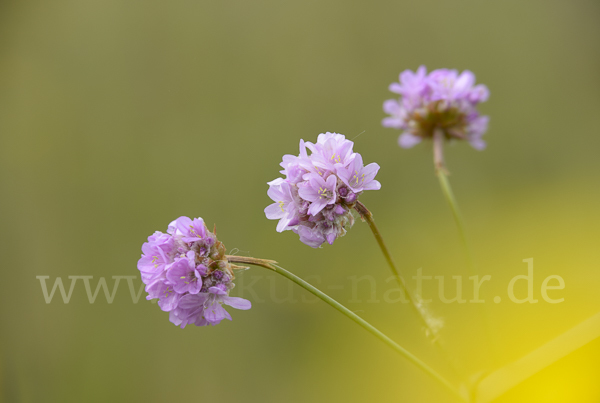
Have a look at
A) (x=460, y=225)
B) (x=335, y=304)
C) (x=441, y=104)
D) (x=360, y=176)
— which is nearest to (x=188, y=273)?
(x=335, y=304)

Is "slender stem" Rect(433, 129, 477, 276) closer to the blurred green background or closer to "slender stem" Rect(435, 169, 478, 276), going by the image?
"slender stem" Rect(435, 169, 478, 276)

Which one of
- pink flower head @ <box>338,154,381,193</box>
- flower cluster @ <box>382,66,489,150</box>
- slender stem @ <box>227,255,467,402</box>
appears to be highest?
flower cluster @ <box>382,66,489,150</box>

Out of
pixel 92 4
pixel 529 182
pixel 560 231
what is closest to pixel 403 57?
pixel 529 182

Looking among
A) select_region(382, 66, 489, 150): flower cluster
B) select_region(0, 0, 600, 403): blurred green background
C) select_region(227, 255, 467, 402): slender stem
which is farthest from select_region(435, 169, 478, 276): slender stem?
select_region(0, 0, 600, 403): blurred green background

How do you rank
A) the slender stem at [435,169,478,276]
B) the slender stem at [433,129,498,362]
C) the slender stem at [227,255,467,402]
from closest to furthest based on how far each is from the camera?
the slender stem at [227,255,467,402]
the slender stem at [433,129,498,362]
the slender stem at [435,169,478,276]

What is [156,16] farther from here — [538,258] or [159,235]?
[538,258]
